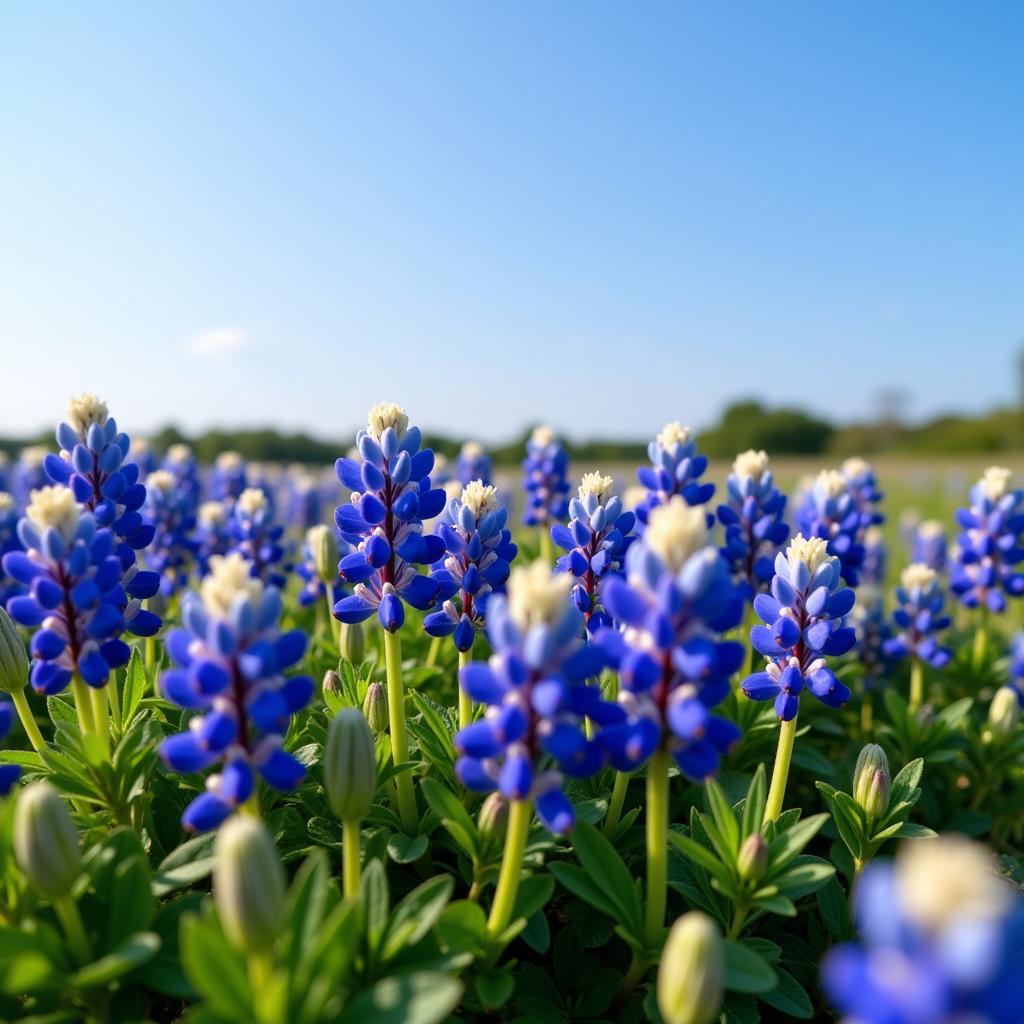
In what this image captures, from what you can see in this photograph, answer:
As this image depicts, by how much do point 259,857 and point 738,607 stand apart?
1276mm

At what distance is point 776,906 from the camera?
2217 millimetres

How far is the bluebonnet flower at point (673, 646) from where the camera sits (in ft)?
5.90

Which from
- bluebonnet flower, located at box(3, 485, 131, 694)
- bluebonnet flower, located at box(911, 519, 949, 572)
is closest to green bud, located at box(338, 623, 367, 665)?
bluebonnet flower, located at box(3, 485, 131, 694)

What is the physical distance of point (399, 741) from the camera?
2.78 meters

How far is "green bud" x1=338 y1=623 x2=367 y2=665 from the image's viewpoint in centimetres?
388

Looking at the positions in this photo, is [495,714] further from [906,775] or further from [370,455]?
[906,775]

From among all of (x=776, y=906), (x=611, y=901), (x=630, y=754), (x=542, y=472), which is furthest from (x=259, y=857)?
(x=542, y=472)

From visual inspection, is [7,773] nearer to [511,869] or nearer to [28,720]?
Result: [28,720]

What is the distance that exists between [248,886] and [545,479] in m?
4.95

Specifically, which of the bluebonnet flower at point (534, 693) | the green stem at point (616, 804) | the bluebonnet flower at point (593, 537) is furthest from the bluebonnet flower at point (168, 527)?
the bluebonnet flower at point (534, 693)

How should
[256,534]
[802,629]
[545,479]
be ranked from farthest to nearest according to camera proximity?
[545,479] → [256,534] → [802,629]

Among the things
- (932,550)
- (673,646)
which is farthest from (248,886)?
(932,550)

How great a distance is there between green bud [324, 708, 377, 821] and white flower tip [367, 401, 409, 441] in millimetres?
1122

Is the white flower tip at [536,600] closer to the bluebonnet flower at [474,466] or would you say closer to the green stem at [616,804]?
the green stem at [616,804]
